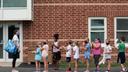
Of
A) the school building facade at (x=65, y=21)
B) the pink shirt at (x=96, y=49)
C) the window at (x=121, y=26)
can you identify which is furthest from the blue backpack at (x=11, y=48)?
the window at (x=121, y=26)

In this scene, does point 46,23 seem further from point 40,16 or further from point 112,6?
point 112,6

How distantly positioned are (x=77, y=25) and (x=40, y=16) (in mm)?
2380

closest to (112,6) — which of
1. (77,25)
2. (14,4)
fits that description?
(77,25)

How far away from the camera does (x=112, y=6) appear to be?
28328mm

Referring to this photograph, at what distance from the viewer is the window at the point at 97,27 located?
1115 inches

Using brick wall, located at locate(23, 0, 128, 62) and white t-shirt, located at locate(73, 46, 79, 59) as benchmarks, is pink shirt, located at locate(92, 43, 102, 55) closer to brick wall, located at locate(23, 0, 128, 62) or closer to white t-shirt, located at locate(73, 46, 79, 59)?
white t-shirt, located at locate(73, 46, 79, 59)

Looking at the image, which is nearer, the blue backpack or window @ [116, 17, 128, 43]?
the blue backpack

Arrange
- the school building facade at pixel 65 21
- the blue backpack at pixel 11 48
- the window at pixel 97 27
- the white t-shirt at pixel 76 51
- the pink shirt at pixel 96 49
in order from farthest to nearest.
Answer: the window at pixel 97 27
the school building facade at pixel 65 21
the white t-shirt at pixel 76 51
the pink shirt at pixel 96 49
the blue backpack at pixel 11 48

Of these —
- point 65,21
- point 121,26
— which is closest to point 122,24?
point 121,26

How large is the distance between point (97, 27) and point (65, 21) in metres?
2.05

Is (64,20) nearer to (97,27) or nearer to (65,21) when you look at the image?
(65,21)

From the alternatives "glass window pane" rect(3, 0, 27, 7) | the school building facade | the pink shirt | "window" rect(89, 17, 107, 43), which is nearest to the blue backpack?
the pink shirt

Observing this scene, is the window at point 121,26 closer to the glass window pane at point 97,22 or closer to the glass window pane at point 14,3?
the glass window pane at point 97,22

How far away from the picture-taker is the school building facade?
2820cm
